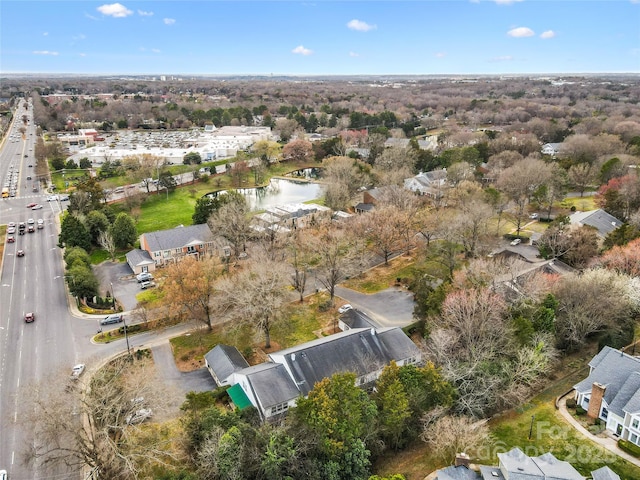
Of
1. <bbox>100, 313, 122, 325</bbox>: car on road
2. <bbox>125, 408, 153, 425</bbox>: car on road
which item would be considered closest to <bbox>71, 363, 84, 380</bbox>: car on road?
<bbox>100, 313, 122, 325</bbox>: car on road

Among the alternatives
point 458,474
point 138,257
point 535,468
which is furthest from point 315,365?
point 138,257

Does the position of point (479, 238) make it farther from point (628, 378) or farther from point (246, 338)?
point (246, 338)

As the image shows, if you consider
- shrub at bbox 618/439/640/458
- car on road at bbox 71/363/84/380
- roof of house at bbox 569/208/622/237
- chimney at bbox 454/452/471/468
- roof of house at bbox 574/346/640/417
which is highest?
roof of house at bbox 569/208/622/237

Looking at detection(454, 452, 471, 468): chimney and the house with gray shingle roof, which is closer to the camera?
detection(454, 452, 471, 468): chimney

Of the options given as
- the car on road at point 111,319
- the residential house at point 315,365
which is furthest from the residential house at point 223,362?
the car on road at point 111,319

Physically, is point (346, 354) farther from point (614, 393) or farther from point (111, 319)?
point (111, 319)

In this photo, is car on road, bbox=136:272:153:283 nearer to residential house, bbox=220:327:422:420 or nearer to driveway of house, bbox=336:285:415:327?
residential house, bbox=220:327:422:420

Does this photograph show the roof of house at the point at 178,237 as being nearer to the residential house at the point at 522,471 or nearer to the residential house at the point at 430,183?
the residential house at the point at 430,183
